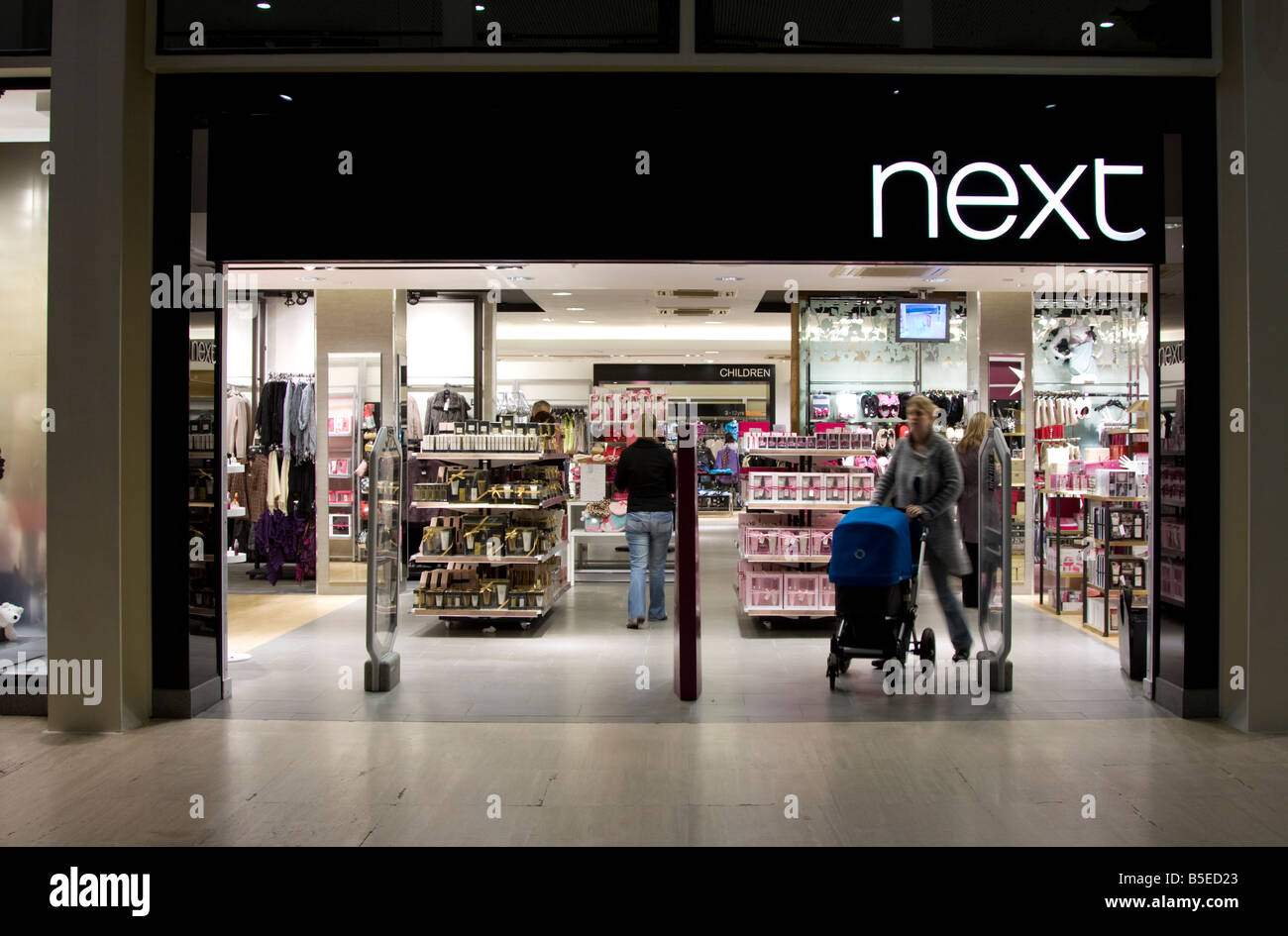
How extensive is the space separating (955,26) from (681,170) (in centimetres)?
165

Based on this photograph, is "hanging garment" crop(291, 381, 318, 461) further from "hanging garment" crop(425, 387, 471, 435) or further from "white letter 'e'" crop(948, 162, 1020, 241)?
"white letter 'e'" crop(948, 162, 1020, 241)

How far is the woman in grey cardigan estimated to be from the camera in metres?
5.82

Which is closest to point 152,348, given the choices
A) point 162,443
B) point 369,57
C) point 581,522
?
point 162,443

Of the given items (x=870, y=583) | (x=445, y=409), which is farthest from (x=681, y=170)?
(x=445, y=409)

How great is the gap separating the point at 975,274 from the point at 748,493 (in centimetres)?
293

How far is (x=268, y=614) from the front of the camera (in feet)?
27.2

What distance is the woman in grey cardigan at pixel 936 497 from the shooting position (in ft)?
19.1

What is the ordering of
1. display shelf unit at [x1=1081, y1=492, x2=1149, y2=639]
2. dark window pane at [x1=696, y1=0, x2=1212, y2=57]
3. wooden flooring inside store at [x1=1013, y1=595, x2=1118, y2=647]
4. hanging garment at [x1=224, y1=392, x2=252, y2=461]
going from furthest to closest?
hanging garment at [x1=224, y1=392, x2=252, y2=461]
wooden flooring inside store at [x1=1013, y1=595, x2=1118, y2=647]
display shelf unit at [x1=1081, y1=492, x2=1149, y2=639]
dark window pane at [x1=696, y1=0, x2=1212, y2=57]

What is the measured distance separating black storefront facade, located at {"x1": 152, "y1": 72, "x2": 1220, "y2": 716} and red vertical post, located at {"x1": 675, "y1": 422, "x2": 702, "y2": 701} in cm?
120

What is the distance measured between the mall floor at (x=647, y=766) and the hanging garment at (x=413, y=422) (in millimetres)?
4200

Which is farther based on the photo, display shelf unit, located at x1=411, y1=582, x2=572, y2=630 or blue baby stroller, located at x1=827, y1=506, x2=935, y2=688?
display shelf unit, located at x1=411, y1=582, x2=572, y2=630

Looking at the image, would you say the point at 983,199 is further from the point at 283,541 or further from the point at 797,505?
the point at 283,541

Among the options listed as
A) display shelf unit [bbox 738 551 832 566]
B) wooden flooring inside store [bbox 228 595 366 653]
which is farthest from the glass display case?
display shelf unit [bbox 738 551 832 566]
